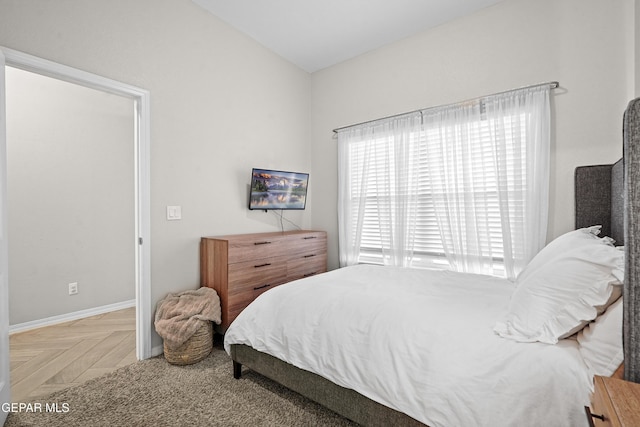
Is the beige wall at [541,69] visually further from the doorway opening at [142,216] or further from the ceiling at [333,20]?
the doorway opening at [142,216]

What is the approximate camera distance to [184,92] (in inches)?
105

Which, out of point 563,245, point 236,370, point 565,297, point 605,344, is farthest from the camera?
point 236,370

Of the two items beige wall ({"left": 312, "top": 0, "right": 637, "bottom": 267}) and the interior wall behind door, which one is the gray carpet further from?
beige wall ({"left": 312, "top": 0, "right": 637, "bottom": 267})

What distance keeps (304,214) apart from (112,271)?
98.2 inches

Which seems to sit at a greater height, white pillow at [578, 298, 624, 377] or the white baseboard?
white pillow at [578, 298, 624, 377]

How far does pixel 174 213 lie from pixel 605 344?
110 inches

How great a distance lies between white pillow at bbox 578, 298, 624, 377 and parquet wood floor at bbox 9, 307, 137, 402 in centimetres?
287

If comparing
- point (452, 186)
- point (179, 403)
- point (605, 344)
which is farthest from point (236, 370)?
point (452, 186)

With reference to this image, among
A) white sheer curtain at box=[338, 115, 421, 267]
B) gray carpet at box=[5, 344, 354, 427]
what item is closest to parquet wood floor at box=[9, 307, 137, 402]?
gray carpet at box=[5, 344, 354, 427]

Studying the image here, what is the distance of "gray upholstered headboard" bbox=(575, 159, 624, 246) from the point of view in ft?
6.95

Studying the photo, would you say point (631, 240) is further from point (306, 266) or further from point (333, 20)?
point (333, 20)

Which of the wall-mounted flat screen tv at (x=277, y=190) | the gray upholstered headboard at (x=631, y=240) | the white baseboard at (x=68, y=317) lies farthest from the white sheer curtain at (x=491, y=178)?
the white baseboard at (x=68, y=317)

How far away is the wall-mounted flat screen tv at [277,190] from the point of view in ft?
10.3

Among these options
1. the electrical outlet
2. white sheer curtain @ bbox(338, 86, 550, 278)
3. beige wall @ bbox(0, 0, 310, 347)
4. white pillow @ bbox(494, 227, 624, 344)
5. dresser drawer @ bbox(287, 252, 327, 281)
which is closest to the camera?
white pillow @ bbox(494, 227, 624, 344)
